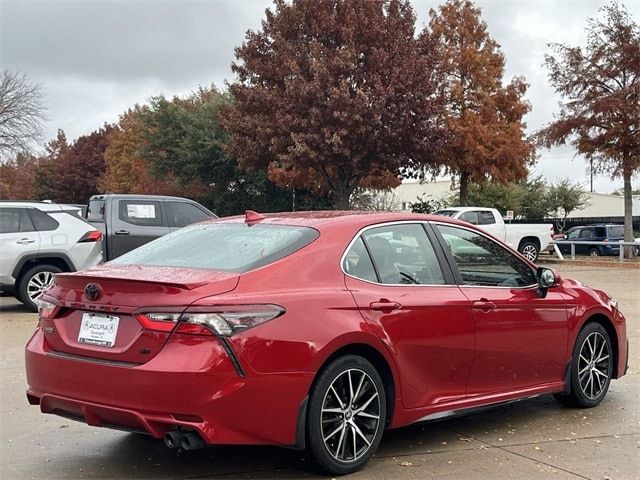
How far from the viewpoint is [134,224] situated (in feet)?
48.3

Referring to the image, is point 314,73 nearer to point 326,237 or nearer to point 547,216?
point 326,237

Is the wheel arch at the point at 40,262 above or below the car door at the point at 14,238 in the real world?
below

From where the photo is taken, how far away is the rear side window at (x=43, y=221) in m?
12.4

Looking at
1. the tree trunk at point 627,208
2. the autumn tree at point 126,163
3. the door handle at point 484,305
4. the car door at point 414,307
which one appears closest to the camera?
the car door at point 414,307

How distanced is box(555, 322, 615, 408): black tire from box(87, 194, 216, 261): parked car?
9.09 metres

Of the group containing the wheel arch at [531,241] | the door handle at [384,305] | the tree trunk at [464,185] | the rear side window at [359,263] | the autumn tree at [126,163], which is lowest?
the wheel arch at [531,241]

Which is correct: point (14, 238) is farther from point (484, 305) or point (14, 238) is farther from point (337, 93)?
point (337, 93)

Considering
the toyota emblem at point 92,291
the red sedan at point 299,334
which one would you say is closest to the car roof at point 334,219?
the red sedan at point 299,334

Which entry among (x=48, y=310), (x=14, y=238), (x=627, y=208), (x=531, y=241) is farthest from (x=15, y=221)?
(x=627, y=208)

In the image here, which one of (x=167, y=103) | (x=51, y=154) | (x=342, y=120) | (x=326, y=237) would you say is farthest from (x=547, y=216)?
(x=326, y=237)

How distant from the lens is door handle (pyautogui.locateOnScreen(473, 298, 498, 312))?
5375 millimetres

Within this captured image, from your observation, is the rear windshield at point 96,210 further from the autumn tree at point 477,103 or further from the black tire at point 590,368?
the autumn tree at point 477,103

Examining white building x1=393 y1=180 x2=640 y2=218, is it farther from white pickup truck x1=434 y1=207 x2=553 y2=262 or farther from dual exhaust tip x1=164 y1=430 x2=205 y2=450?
dual exhaust tip x1=164 y1=430 x2=205 y2=450

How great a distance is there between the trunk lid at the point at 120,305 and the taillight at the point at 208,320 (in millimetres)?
32
